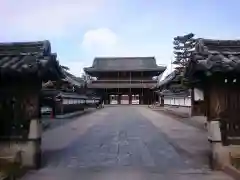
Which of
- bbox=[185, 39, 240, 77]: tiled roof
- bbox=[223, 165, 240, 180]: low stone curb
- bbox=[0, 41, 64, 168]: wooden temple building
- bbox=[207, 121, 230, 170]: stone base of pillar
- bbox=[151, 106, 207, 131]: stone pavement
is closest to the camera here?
bbox=[223, 165, 240, 180]: low stone curb

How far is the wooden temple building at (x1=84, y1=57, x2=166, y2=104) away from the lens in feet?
236

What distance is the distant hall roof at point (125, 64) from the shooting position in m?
74.9

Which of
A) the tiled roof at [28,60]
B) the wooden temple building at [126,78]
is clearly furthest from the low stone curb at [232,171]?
the wooden temple building at [126,78]

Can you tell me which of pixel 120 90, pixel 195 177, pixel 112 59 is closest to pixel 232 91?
pixel 195 177

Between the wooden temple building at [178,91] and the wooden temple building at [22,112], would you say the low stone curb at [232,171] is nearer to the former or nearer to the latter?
the wooden temple building at [22,112]

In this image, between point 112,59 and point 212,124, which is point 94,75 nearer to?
point 112,59

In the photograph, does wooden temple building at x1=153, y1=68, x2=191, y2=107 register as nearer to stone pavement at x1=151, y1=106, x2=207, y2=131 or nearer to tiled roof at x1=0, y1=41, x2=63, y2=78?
stone pavement at x1=151, y1=106, x2=207, y2=131

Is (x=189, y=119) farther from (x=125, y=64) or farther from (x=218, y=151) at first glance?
(x=125, y=64)

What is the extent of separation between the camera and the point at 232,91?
29.7 feet

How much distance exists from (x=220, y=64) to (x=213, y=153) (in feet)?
7.71

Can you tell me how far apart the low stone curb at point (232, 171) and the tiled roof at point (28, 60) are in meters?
4.92

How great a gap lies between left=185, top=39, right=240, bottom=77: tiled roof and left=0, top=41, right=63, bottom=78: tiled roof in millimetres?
3522

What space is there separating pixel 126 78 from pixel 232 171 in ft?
219

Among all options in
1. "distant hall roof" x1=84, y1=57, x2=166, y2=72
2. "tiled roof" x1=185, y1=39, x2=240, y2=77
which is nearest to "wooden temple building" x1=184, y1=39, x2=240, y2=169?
"tiled roof" x1=185, y1=39, x2=240, y2=77
